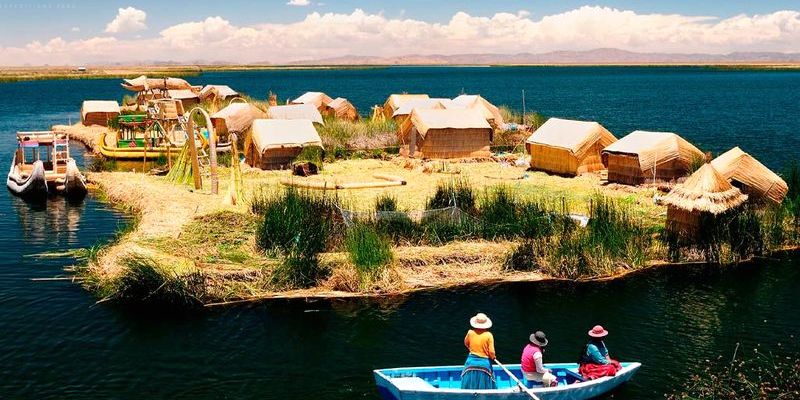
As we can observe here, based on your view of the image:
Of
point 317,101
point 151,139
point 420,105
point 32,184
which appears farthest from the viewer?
point 317,101

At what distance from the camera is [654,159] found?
22.0 metres

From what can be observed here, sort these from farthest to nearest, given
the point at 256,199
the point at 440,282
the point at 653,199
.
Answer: the point at 653,199
the point at 256,199
the point at 440,282

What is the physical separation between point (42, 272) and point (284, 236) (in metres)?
5.14

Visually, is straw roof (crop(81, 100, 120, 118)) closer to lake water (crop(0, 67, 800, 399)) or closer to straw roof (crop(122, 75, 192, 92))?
straw roof (crop(122, 75, 192, 92))

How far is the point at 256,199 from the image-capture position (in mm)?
18578

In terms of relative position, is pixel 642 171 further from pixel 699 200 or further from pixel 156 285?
pixel 156 285

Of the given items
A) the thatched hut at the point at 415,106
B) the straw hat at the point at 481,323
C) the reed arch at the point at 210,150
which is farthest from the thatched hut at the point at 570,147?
the straw hat at the point at 481,323

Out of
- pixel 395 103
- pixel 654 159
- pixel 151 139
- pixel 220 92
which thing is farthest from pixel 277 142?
pixel 220 92

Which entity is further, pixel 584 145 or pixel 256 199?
pixel 584 145

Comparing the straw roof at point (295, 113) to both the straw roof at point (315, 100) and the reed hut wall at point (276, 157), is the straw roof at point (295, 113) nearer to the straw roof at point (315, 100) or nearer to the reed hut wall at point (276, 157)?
the straw roof at point (315, 100)

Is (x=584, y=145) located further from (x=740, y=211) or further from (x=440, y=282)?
(x=440, y=282)

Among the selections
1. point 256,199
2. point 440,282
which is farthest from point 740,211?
point 256,199

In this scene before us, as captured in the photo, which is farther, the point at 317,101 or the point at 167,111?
the point at 317,101

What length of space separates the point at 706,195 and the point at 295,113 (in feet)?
71.7
